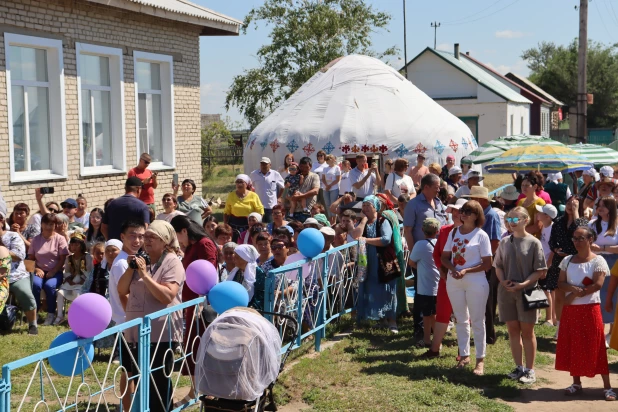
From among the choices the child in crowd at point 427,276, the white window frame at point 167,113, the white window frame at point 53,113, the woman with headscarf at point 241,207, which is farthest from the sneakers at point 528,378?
the white window frame at point 167,113

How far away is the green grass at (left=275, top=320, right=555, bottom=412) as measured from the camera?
680 centimetres

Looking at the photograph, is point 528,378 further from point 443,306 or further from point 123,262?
point 123,262

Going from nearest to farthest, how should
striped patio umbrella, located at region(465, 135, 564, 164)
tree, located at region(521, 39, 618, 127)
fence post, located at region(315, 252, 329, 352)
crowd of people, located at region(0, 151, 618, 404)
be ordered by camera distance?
crowd of people, located at region(0, 151, 618, 404), fence post, located at region(315, 252, 329, 352), striped patio umbrella, located at region(465, 135, 564, 164), tree, located at region(521, 39, 618, 127)

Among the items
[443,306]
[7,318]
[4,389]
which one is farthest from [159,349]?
[7,318]

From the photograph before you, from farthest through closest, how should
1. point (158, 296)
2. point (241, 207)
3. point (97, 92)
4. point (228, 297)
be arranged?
point (97, 92) → point (241, 207) → point (158, 296) → point (228, 297)

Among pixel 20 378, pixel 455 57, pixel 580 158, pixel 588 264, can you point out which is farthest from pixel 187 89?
pixel 455 57

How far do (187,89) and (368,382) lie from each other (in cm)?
1155

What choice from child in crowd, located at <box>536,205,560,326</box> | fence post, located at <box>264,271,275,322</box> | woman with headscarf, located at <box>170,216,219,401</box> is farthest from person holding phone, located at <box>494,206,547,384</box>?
woman with headscarf, located at <box>170,216,219,401</box>

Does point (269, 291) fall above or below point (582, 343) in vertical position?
above

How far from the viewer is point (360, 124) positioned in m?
21.1

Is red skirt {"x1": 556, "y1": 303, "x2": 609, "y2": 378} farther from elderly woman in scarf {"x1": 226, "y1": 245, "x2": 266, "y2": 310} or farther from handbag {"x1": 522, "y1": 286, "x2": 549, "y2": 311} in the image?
elderly woman in scarf {"x1": 226, "y1": 245, "x2": 266, "y2": 310}

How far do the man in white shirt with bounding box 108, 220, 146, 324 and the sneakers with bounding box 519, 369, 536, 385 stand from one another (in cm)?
365

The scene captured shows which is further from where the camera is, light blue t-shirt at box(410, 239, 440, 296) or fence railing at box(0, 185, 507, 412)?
light blue t-shirt at box(410, 239, 440, 296)

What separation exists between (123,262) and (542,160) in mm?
8656
